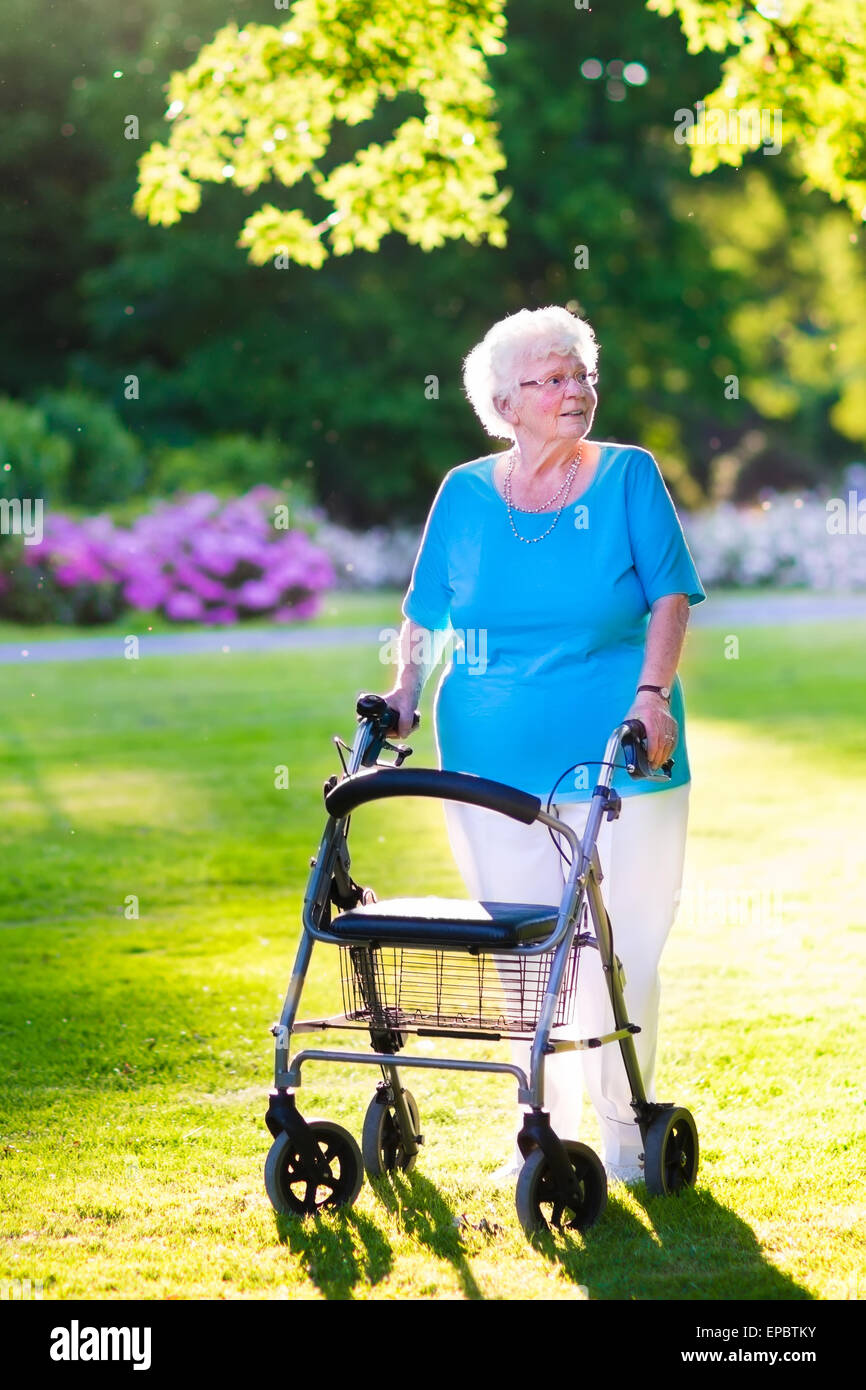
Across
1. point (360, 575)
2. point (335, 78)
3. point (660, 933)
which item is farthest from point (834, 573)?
point (660, 933)

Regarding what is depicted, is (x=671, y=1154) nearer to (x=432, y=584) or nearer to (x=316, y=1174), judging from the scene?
(x=316, y=1174)

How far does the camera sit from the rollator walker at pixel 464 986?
3.63 metres

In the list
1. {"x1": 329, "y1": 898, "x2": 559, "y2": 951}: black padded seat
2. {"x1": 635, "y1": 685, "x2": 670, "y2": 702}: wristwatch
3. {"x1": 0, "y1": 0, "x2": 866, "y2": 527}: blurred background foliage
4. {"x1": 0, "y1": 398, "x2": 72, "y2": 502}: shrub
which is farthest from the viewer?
{"x1": 0, "y1": 0, "x2": 866, "y2": 527}: blurred background foliage

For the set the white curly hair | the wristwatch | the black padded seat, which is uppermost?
the white curly hair

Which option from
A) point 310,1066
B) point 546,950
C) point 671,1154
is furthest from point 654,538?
point 310,1066

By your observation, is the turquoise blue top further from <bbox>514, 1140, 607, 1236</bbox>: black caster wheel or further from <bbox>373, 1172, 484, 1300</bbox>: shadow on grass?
<bbox>373, 1172, 484, 1300</bbox>: shadow on grass

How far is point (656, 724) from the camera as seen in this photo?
388 cm

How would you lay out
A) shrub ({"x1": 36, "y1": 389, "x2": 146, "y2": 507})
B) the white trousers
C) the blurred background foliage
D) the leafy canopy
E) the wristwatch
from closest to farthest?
the wristwatch
the white trousers
the leafy canopy
shrub ({"x1": 36, "y1": 389, "x2": 146, "y2": 507})
the blurred background foliage

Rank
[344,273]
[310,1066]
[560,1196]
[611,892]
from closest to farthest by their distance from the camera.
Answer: [560,1196], [611,892], [310,1066], [344,273]

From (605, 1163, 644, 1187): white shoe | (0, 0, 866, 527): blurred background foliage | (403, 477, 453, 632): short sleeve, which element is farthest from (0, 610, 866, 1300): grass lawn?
(0, 0, 866, 527): blurred background foliage

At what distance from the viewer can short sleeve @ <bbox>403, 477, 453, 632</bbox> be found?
434 centimetres

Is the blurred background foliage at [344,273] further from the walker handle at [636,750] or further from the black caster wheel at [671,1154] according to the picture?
the walker handle at [636,750]

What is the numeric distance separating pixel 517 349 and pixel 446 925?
1.35 m

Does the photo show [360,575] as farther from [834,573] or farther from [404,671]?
[404,671]
